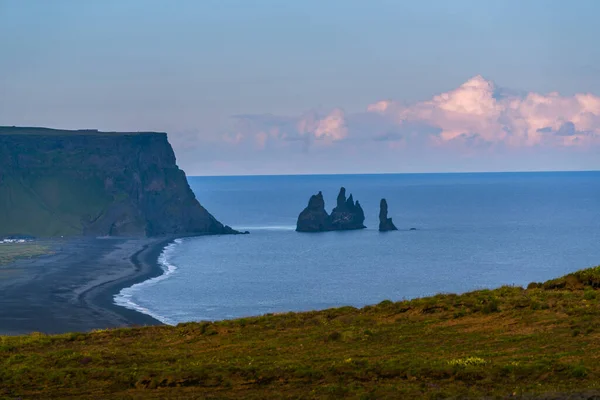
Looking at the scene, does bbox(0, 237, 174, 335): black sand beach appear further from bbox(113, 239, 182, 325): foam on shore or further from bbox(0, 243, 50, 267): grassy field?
bbox(0, 243, 50, 267): grassy field

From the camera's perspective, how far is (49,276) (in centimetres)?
11338

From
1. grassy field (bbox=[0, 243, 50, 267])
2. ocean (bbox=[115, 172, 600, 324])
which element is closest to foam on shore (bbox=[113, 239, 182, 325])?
ocean (bbox=[115, 172, 600, 324])

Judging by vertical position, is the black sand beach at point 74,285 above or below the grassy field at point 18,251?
below

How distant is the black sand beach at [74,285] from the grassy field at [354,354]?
4234 centimetres

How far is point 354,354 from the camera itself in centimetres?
2767

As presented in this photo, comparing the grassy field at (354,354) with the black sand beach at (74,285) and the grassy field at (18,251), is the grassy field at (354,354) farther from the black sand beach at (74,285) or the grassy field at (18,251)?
the grassy field at (18,251)

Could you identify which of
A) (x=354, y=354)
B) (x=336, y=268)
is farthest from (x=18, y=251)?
(x=354, y=354)

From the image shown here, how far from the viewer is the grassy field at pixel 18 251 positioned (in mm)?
135750

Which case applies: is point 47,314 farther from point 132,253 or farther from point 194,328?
point 132,253

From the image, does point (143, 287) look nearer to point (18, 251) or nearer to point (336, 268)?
point (336, 268)

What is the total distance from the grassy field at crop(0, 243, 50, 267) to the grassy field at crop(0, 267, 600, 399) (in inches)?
3995

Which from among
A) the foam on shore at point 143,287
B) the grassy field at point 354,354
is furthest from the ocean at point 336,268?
the grassy field at point 354,354

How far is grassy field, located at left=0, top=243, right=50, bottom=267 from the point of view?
5344 inches

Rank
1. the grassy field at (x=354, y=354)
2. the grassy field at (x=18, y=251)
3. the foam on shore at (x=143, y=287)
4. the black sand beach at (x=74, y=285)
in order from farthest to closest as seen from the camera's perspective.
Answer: the grassy field at (x=18, y=251) → the foam on shore at (x=143, y=287) → the black sand beach at (x=74, y=285) → the grassy field at (x=354, y=354)
